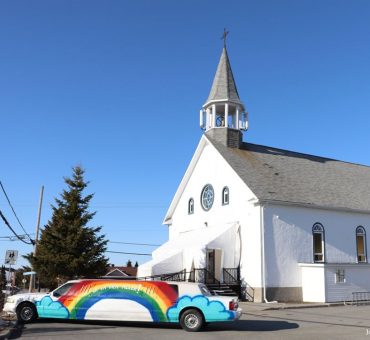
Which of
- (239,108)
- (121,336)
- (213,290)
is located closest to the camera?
(121,336)

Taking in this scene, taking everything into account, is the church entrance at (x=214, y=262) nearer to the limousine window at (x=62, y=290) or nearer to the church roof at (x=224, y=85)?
the church roof at (x=224, y=85)

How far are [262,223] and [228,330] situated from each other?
11.3 m

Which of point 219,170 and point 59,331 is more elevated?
point 219,170

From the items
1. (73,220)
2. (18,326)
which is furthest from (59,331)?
(73,220)

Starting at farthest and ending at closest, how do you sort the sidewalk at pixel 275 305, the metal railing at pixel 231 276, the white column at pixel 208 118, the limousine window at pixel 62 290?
the white column at pixel 208 118 → the metal railing at pixel 231 276 → the sidewalk at pixel 275 305 → the limousine window at pixel 62 290

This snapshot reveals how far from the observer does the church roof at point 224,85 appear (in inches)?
1266

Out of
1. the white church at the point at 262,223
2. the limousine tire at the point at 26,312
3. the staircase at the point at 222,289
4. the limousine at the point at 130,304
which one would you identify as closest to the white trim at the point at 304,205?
the white church at the point at 262,223

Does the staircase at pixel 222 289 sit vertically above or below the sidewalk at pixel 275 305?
above

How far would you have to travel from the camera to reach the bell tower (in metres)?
31.2

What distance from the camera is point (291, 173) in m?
29.7

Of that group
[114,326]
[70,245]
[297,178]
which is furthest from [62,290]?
[297,178]

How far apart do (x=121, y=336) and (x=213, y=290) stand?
1272cm

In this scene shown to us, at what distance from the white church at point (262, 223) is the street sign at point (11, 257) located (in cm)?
869

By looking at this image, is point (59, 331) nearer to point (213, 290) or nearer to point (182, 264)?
point (213, 290)
